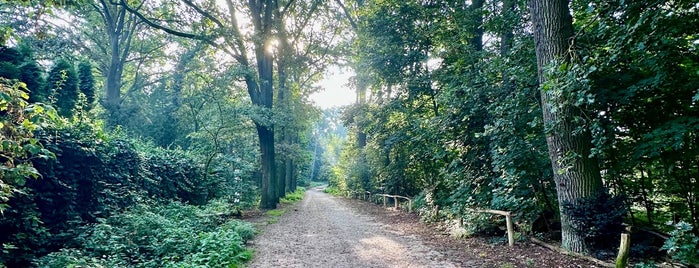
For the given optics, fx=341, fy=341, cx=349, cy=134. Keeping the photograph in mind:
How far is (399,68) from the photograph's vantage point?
1359 cm

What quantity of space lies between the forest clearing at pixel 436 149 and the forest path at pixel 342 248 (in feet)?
0.25

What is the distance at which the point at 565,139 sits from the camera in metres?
6.00

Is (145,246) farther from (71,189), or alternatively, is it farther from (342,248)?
(342,248)

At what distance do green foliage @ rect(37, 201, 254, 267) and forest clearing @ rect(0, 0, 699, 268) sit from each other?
5 cm

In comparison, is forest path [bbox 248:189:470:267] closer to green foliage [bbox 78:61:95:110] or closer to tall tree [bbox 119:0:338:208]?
tall tree [bbox 119:0:338:208]

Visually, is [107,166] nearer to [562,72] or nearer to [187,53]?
[562,72]

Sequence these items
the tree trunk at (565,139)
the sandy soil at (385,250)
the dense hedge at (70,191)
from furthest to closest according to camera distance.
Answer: the sandy soil at (385,250), the tree trunk at (565,139), the dense hedge at (70,191)

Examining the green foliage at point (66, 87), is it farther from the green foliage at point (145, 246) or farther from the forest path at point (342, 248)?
the forest path at point (342, 248)

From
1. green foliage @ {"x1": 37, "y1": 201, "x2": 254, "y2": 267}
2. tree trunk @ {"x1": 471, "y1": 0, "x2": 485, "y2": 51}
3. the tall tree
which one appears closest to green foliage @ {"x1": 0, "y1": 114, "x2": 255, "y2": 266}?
green foliage @ {"x1": 37, "y1": 201, "x2": 254, "y2": 267}

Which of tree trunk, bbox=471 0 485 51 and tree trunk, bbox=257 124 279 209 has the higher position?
tree trunk, bbox=471 0 485 51

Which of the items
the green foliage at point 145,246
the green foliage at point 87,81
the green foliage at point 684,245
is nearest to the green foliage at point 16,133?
the green foliage at point 145,246

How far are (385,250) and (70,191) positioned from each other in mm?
6279

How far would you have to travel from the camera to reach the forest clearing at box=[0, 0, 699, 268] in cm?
486

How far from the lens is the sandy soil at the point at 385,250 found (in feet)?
20.4
